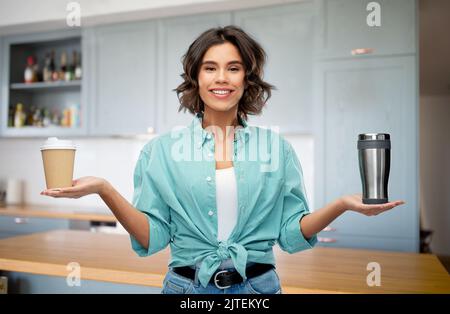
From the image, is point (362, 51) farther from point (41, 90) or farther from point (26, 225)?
point (41, 90)

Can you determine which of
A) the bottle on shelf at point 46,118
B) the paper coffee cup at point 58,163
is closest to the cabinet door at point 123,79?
the bottle on shelf at point 46,118

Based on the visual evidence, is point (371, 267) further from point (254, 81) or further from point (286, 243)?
point (254, 81)

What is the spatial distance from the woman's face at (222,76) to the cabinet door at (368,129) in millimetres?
1360

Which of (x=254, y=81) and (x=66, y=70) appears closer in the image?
(x=254, y=81)

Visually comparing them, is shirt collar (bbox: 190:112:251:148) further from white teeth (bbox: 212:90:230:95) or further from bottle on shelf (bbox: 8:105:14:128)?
bottle on shelf (bbox: 8:105:14:128)

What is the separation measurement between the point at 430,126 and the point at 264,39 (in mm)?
3771

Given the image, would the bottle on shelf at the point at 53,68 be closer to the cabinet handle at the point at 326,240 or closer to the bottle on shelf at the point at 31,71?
the bottle on shelf at the point at 31,71

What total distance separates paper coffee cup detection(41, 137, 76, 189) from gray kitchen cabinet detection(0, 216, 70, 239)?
1897mm

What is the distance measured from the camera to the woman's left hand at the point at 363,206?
29.6 inches

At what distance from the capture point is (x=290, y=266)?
1.26 m

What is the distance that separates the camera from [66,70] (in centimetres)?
304

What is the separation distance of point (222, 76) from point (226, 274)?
0.35 meters

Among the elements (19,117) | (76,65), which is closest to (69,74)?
(76,65)
